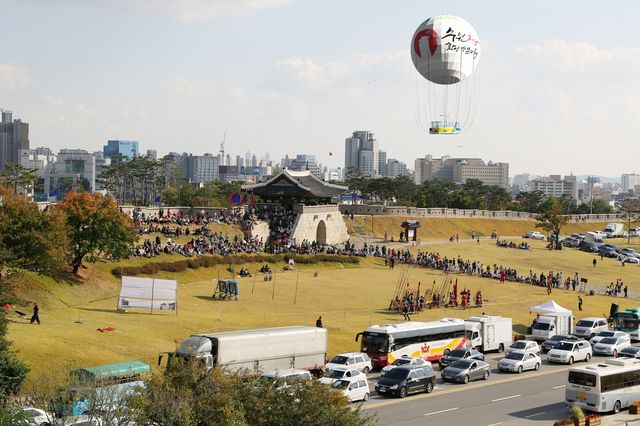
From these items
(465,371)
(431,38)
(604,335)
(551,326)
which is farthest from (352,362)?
(431,38)

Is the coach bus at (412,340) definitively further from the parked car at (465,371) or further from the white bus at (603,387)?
the white bus at (603,387)

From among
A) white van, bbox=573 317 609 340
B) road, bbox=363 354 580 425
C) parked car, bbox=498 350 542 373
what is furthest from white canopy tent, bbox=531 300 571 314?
road, bbox=363 354 580 425

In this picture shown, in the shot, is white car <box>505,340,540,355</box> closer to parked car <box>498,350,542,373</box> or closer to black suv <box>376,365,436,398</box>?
parked car <box>498,350,542,373</box>

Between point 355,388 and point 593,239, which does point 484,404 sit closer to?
point 355,388

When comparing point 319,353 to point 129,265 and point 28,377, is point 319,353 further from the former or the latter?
point 129,265

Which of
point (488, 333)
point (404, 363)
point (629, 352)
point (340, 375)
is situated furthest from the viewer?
point (488, 333)

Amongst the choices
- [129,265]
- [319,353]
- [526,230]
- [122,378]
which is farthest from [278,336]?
[526,230]

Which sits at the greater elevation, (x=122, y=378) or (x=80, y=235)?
(x=80, y=235)
